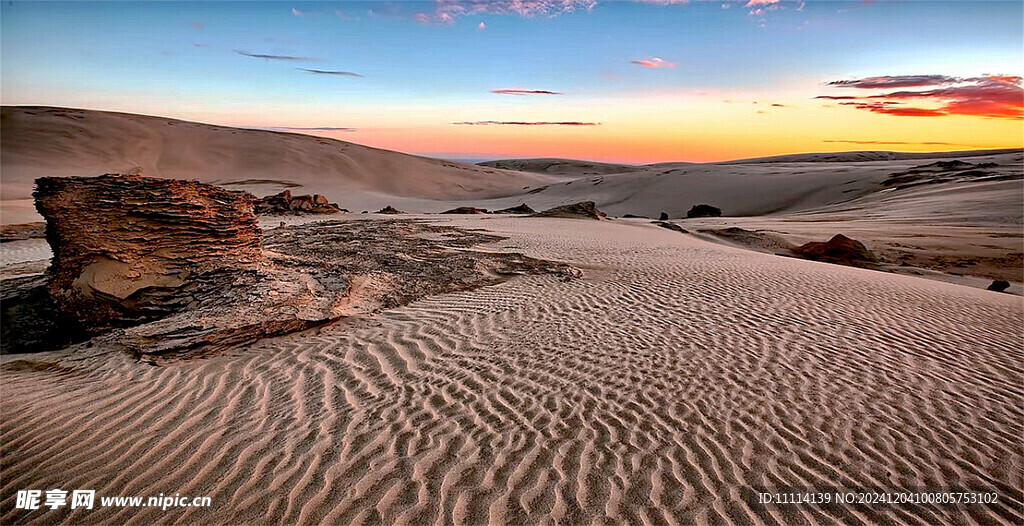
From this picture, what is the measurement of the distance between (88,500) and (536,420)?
333cm

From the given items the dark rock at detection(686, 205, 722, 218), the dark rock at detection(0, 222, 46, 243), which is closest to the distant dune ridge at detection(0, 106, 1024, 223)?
the dark rock at detection(686, 205, 722, 218)

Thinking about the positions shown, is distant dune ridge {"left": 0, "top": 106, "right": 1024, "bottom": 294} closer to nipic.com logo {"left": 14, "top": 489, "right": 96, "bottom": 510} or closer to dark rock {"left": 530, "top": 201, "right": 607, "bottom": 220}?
dark rock {"left": 530, "top": 201, "right": 607, "bottom": 220}

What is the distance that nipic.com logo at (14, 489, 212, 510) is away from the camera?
3.32 metres

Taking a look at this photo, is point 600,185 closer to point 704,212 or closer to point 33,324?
point 704,212

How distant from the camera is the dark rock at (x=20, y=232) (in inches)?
646

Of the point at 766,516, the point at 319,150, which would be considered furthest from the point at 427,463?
the point at 319,150

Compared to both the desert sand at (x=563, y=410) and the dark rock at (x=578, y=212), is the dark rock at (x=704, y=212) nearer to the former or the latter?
the dark rock at (x=578, y=212)

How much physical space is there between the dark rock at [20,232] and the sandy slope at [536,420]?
1532 cm

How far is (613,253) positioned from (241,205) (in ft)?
30.5

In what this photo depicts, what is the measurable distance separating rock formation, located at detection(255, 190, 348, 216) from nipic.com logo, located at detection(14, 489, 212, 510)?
72.8 feet

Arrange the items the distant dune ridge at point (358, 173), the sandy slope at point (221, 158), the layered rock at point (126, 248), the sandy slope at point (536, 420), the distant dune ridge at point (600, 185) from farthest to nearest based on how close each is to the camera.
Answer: the sandy slope at point (221, 158) < the distant dune ridge at point (358, 173) < the distant dune ridge at point (600, 185) < the layered rock at point (126, 248) < the sandy slope at point (536, 420)

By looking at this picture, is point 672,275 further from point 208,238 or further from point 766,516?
point 208,238

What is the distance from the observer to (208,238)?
27.0ft

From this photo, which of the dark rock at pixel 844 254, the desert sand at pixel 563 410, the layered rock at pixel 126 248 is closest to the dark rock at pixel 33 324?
the layered rock at pixel 126 248
